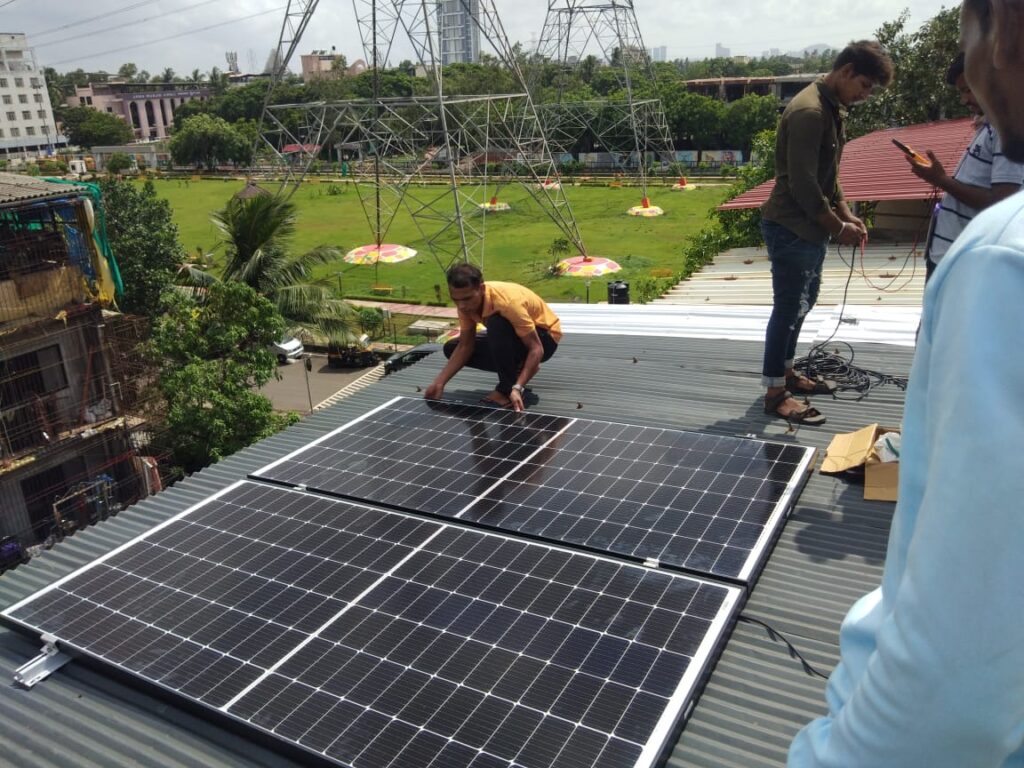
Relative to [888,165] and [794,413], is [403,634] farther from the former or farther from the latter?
[888,165]

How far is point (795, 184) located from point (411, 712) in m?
5.20

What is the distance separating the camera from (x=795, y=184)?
6.84m

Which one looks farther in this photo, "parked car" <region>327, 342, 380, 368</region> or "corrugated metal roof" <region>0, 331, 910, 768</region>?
"parked car" <region>327, 342, 380, 368</region>

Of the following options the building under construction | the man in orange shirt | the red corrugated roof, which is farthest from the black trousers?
the building under construction

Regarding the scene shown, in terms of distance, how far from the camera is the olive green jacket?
671 centimetres

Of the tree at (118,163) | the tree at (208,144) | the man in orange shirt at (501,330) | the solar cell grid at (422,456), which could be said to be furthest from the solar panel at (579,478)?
the tree at (118,163)

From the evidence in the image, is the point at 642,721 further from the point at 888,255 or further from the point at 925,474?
the point at 888,255

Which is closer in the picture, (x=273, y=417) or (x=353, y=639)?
(x=353, y=639)

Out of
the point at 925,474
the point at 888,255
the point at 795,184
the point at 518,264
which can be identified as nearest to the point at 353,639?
the point at 925,474

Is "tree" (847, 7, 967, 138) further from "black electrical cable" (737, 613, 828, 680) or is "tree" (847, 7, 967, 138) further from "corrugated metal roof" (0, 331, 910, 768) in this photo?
"black electrical cable" (737, 613, 828, 680)

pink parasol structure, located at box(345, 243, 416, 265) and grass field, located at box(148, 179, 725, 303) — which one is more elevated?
pink parasol structure, located at box(345, 243, 416, 265)

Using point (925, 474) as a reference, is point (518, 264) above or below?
below

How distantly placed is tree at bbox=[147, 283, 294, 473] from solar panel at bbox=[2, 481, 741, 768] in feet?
39.9

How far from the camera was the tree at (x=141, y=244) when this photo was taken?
25.8m
